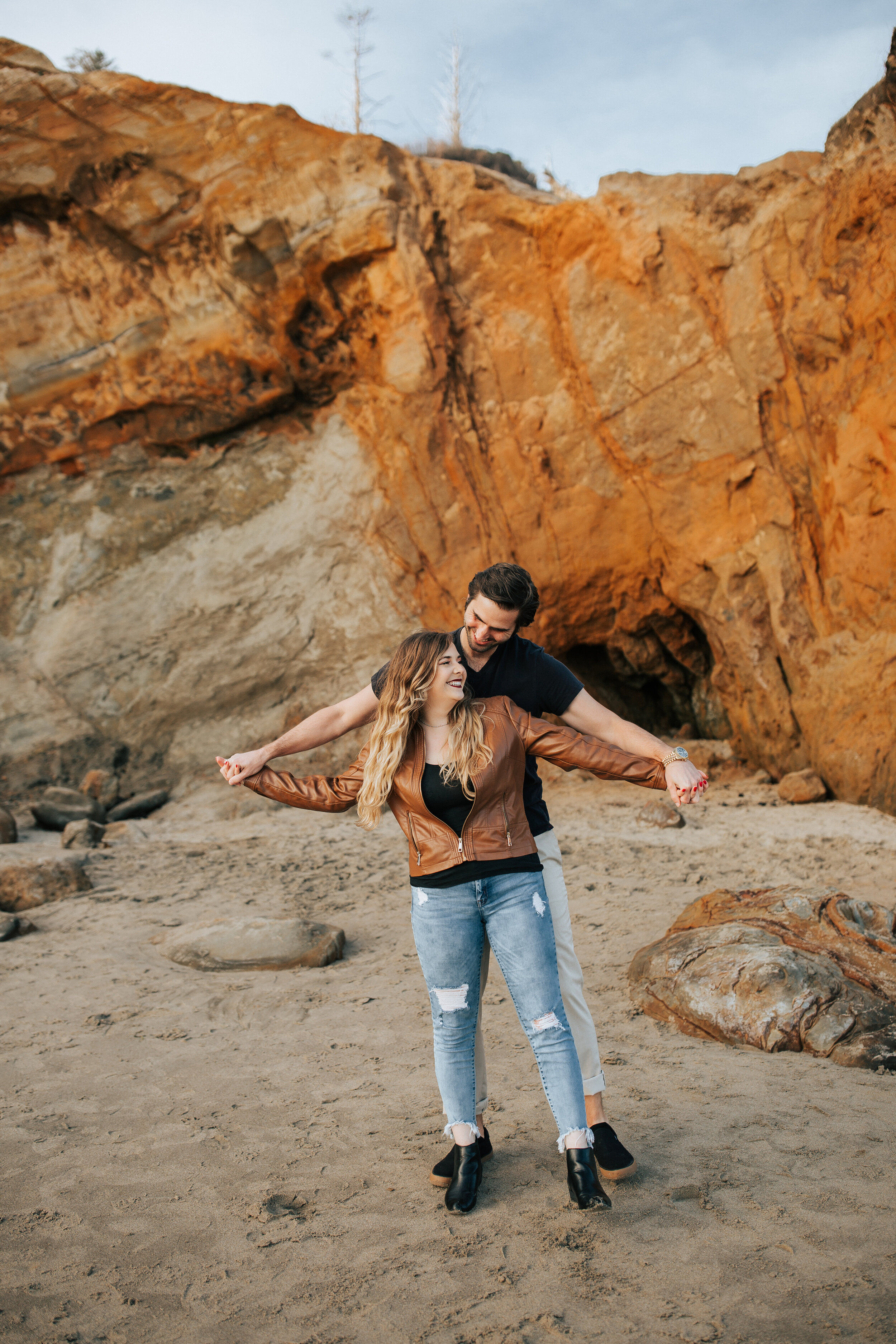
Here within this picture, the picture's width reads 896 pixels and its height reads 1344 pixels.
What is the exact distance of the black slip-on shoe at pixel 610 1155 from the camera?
244 cm

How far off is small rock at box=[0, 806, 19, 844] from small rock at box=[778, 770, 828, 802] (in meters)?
6.60

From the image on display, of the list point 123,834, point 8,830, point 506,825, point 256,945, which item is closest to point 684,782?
point 506,825

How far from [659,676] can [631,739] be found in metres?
7.60

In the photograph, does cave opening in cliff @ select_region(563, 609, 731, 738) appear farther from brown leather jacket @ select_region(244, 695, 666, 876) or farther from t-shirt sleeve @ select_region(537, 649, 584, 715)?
brown leather jacket @ select_region(244, 695, 666, 876)

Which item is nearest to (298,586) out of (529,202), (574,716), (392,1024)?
(529,202)

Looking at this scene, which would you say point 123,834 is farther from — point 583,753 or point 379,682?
point 583,753

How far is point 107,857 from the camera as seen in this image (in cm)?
655

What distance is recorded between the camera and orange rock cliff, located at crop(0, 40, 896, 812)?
7430 mm

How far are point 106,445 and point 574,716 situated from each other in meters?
8.36

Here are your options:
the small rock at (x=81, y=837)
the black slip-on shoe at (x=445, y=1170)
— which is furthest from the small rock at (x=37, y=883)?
the black slip-on shoe at (x=445, y=1170)

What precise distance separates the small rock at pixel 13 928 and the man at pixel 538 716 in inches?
120

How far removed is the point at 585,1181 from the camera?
231 cm

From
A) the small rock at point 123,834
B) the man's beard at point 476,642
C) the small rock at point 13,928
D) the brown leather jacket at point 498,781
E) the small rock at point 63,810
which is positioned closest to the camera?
the brown leather jacket at point 498,781

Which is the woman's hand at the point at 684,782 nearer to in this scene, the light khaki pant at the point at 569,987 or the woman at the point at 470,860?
the woman at the point at 470,860
